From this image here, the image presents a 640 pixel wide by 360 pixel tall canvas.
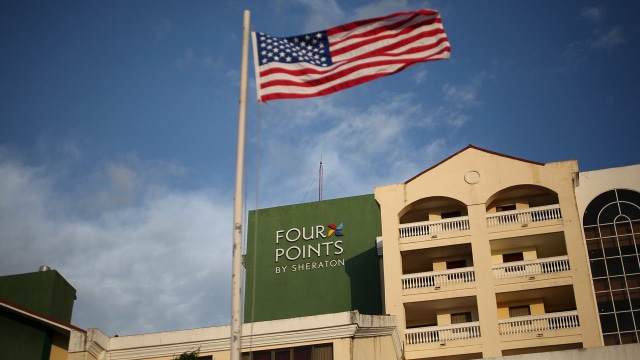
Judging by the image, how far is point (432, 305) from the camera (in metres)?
48.3

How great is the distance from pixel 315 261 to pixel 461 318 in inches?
464

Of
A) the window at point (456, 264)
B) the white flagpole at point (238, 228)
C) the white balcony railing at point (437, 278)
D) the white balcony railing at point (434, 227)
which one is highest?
the white balcony railing at point (434, 227)

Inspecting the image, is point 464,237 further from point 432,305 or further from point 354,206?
point 354,206

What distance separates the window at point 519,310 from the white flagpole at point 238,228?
31.5m

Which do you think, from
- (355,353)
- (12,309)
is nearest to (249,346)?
(355,353)

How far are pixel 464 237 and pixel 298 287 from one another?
12960mm

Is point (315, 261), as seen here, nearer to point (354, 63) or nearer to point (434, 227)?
point (434, 227)

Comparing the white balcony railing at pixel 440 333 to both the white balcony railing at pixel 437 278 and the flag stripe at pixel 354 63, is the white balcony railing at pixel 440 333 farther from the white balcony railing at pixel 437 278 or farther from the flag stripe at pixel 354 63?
the flag stripe at pixel 354 63

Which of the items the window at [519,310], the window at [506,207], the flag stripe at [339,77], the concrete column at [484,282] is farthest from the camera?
the window at [506,207]

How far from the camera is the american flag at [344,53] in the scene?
73.1ft

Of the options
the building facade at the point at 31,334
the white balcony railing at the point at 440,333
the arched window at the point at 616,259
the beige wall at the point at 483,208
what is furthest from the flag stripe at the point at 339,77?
the arched window at the point at 616,259

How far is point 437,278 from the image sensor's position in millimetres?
47875

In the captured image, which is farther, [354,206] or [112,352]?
[354,206]

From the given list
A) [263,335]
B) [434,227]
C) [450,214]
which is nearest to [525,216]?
[450,214]
